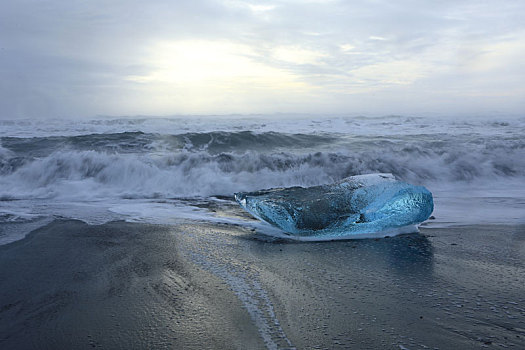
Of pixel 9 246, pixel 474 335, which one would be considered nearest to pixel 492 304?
pixel 474 335

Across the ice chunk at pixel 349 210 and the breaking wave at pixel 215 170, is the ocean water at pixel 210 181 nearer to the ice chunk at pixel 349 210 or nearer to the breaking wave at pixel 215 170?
the breaking wave at pixel 215 170

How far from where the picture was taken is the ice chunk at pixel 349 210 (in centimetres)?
379

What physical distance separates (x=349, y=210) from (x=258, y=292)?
5.48 ft

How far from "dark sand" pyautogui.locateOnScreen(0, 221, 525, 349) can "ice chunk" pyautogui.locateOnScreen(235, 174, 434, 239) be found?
204 millimetres

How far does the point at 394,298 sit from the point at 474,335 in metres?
0.52

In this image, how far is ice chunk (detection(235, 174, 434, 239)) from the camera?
379cm

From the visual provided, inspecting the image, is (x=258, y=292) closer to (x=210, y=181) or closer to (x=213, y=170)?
(x=210, y=181)

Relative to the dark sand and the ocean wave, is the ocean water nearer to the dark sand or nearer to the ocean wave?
the ocean wave

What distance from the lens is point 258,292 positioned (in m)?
2.52

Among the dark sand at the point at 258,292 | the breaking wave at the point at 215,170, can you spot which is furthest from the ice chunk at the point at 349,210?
the breaking wave at the point at 215,170

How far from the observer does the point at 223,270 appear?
114 inches

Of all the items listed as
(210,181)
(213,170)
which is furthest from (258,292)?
(213,170)

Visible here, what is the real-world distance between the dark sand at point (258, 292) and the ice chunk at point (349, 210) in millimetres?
204

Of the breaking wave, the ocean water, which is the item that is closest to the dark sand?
the ocean water
